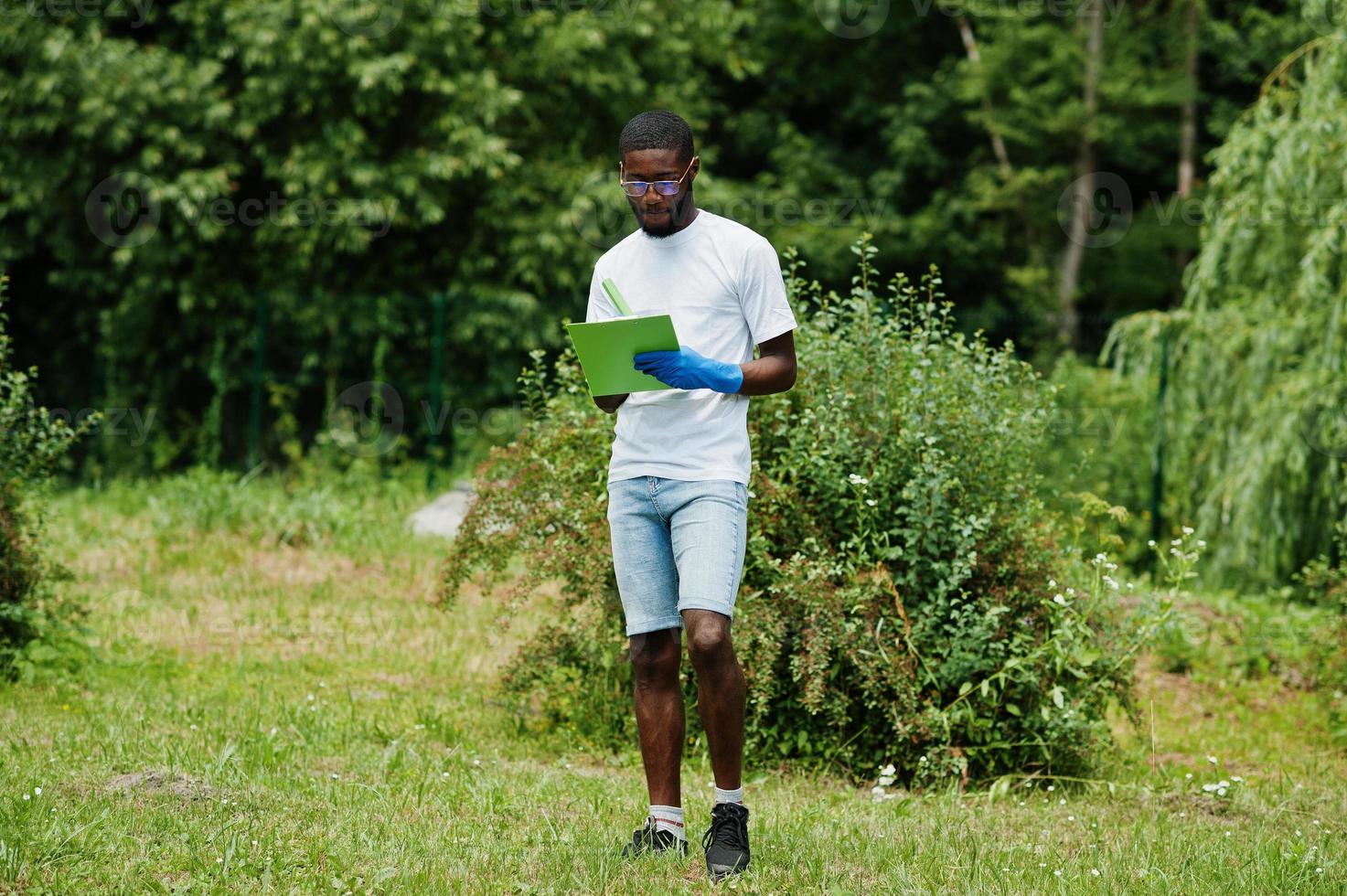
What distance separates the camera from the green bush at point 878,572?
16.4 feet

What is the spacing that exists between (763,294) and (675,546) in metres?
0.70

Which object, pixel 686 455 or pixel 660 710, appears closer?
pixel 686 455

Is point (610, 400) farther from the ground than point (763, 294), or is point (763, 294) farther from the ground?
point (763, 294)

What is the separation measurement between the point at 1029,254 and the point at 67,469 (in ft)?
46.7

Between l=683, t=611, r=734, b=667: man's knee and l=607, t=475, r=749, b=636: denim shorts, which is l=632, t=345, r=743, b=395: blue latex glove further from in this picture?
l=683, t=611, r=734, b=667: man's knee

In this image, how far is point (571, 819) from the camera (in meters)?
4.16

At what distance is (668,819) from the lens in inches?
145

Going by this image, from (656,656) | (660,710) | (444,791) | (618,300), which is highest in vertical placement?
(618,300)

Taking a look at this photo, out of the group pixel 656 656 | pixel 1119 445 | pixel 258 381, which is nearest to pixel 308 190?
pixel 258 381

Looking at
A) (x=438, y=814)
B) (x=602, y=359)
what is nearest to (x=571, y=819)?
(x=438, y=814)

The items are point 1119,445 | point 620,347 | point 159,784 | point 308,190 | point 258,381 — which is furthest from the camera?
point 308,190

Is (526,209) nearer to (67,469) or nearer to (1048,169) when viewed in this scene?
(67,469)

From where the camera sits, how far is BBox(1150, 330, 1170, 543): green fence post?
431 inches

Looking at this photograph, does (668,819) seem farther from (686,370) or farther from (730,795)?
(686,370)
